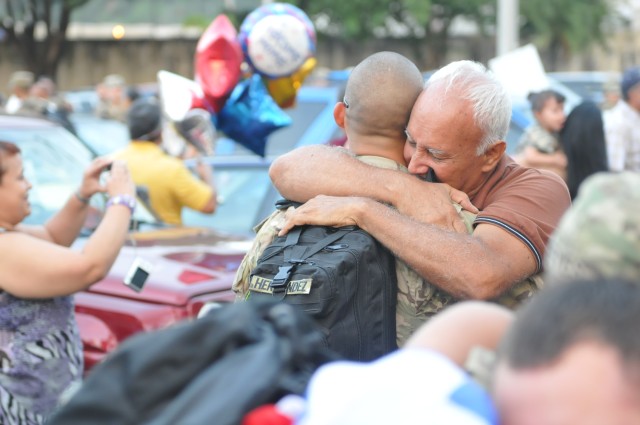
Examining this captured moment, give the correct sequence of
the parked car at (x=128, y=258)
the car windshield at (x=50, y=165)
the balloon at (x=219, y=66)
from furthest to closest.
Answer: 1. the balloon at (x=219, y=66)
2. the car windshield at (x=50, y=165)
3. the parked car at (x=128, y=258)

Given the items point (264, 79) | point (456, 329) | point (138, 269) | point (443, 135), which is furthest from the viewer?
point (264, 79)

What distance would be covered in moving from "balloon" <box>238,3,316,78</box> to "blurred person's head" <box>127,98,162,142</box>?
0.95 meters

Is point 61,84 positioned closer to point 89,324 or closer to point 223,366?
point 89,324

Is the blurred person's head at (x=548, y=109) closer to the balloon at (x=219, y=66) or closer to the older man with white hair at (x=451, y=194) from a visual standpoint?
the balloon at (x=219, y=66)

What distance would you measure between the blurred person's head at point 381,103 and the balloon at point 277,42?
3.31 meters

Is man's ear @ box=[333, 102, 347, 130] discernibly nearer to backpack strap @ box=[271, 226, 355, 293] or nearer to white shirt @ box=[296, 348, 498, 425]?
backpack strap @ box=[271, 226, 355, 293]

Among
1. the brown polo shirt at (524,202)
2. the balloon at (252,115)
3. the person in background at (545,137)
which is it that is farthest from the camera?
the person in background at (545,137)

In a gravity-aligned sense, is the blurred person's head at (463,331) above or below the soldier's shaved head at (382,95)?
above

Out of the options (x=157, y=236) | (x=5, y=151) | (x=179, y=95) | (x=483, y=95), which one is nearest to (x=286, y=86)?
(x=179, y=95)

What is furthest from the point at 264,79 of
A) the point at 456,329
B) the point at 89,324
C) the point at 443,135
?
the point at 456,329

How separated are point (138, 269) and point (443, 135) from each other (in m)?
1.96

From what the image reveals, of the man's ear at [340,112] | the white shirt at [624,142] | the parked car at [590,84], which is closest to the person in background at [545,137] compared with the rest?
the white shirt at [624,142]

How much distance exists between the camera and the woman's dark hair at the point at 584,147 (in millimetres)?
6910

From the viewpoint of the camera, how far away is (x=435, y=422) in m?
1.40
